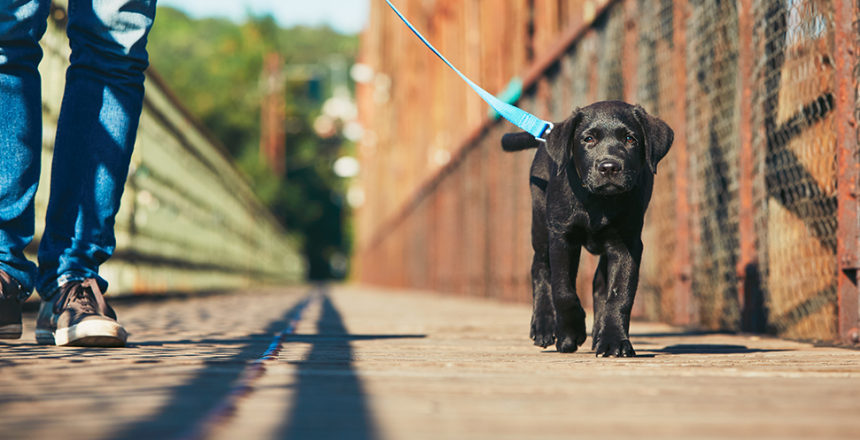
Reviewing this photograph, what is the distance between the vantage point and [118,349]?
2998mm

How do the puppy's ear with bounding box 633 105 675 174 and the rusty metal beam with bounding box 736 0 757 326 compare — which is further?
the rusty metal beam with bounding box 736 0 757 326

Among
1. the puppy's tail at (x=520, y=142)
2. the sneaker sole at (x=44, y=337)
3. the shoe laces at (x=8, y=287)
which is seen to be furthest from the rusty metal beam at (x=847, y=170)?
the shoe laces at (x=8, y=287)

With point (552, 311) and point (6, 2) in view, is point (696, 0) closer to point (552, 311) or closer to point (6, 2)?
point (552, 311)

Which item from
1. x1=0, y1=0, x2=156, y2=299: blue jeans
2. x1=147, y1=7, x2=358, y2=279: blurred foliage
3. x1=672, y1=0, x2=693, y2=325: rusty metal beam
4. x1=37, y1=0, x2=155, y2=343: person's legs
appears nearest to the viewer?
x1=0, y1=0, x2=156, y2=299: blue jeans

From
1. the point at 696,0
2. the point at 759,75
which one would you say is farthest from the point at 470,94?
the point at 759,75

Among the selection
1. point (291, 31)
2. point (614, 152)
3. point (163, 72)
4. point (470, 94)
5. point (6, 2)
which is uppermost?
point (291, 31)

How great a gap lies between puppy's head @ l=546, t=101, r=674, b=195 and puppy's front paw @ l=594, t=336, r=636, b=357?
485mm

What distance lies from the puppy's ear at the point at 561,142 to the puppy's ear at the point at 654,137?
0.71 feet

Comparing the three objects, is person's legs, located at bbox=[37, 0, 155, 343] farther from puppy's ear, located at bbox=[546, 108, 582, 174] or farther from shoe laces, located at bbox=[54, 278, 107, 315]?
puppy's ear, located at bbox=[546, 108, 582, 174]

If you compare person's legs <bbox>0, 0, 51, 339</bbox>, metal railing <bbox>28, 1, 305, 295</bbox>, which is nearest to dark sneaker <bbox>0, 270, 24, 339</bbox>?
person's legs <bbox>0, 0, 51, 339</bbox>

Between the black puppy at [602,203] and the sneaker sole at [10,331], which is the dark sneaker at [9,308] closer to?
the sneaker sole at [10,331]

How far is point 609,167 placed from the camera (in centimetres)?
302

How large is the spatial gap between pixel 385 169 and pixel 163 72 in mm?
33333

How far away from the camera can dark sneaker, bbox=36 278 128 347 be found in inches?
119
